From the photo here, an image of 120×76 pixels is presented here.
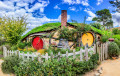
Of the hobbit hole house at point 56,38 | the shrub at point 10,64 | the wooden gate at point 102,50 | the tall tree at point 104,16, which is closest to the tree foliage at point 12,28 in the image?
the hobbit hole house at point 56,38

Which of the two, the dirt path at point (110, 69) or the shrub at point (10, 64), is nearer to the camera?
the dirt path at point (110, 69)

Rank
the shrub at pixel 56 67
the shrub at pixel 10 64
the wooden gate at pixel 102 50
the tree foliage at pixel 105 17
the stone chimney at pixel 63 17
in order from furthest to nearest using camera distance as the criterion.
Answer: the tree foliage at pixel 105 17 → the stone chimney at pixel 63 17 → the wooden gate at pixel 102 50 → the shrub at pixel 10 64 → the shrub at pixel 56 67

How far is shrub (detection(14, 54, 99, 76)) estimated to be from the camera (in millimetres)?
5759

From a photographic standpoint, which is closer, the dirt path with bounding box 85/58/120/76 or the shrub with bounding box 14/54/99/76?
the shrub with bounding box 14/54/99/76

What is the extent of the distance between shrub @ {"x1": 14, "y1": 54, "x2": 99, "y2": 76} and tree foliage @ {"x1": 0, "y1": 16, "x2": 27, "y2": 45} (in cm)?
612

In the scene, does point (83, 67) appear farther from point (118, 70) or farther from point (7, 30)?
point (7, 30)

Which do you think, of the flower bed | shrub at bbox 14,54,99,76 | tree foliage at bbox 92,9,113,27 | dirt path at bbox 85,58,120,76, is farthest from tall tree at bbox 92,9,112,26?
shrub at bbox 14,54,99,76

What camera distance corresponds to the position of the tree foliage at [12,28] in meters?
11.4

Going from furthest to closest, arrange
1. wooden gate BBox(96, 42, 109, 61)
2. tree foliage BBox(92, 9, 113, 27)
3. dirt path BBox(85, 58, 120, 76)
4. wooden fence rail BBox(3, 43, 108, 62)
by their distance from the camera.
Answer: tree foliage BBox(92, 9, 113, 27)
wooden gate BBox(96, 42, 109, 61)
dirt path BBox(85, 58, 120, 76)
wooden fence rail BBox(3, 43, 108, 62)

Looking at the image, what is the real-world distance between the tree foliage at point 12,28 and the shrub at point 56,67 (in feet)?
20.1

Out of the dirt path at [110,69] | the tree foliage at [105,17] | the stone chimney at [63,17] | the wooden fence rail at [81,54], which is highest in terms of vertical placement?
the tree foliage at [105,17]

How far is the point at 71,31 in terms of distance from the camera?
1049 centimetres

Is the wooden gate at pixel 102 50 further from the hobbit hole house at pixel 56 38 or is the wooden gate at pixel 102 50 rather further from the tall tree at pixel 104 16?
the tall tree at pixel 104 16

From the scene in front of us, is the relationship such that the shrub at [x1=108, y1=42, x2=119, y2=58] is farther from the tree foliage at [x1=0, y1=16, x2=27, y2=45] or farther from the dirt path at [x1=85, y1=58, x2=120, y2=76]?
the tree foliage at [x1=0, y1=16, x2=27, y2=45]
